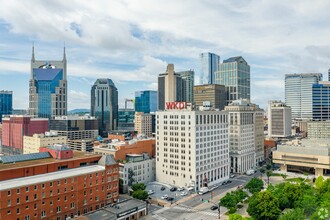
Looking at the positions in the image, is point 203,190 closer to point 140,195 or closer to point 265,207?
point 140,195

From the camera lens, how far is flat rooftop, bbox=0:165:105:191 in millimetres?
77113

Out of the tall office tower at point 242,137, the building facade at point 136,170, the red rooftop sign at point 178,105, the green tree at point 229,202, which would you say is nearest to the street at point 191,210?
the green tree at point 229,202

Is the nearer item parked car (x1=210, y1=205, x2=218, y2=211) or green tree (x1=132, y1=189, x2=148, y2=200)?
parked car (x1=210, y1=205, x2=218, y2=211)

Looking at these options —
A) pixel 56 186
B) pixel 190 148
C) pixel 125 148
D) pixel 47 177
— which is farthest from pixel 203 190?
pixel 47 177

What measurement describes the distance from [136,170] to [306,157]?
314ft

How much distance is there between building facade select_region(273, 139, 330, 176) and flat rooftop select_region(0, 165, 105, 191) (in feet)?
376

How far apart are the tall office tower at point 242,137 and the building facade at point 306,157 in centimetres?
1550

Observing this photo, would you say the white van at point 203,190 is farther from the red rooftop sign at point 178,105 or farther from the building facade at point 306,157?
the building facade at point 306,157

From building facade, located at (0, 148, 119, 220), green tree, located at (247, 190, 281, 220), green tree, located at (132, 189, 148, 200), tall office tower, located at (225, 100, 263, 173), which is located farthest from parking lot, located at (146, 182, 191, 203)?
tall office tower, located at (225, 100, 263, 173)

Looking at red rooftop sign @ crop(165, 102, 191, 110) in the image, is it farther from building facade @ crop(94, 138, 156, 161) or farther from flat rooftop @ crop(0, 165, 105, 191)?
flat rooftop @ crop(0, 165, 105, 191)

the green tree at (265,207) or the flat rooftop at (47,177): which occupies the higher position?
the flat rooftop at (47,177)

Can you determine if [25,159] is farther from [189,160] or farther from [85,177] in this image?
[189,160]

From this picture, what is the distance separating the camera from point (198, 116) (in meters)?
130

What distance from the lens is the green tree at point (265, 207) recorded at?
269 ft
